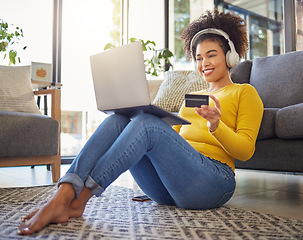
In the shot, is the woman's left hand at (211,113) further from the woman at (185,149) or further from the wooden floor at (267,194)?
the wooden floor at (267,194)

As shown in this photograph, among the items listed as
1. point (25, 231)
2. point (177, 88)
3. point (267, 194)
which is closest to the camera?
point (25, 231)

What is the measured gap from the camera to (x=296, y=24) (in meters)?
3.34

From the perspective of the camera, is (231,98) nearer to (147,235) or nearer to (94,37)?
(147,235)

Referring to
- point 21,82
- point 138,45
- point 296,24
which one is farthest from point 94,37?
point 138,45

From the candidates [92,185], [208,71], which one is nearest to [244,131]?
[208,71]

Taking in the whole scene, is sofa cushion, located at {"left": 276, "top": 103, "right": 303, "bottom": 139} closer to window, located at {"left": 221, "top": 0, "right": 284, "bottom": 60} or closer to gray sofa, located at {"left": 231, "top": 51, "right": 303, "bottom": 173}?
gray sofa, located at {"left": 231, "top": 51, "right": 303, "bottom": 173}

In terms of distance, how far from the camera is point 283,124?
1708 mm

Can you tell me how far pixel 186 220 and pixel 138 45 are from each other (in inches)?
25.1

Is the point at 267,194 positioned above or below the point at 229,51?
below

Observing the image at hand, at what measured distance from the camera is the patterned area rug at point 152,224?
101 centimetres

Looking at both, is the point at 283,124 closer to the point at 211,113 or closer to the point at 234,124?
the point at 234,124

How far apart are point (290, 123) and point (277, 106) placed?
0.64m

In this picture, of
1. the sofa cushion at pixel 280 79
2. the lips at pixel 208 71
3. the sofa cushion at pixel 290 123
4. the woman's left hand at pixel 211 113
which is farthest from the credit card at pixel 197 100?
the sofa cushion at pixel 280 79

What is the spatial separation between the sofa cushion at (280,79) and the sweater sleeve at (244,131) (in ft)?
3.21
